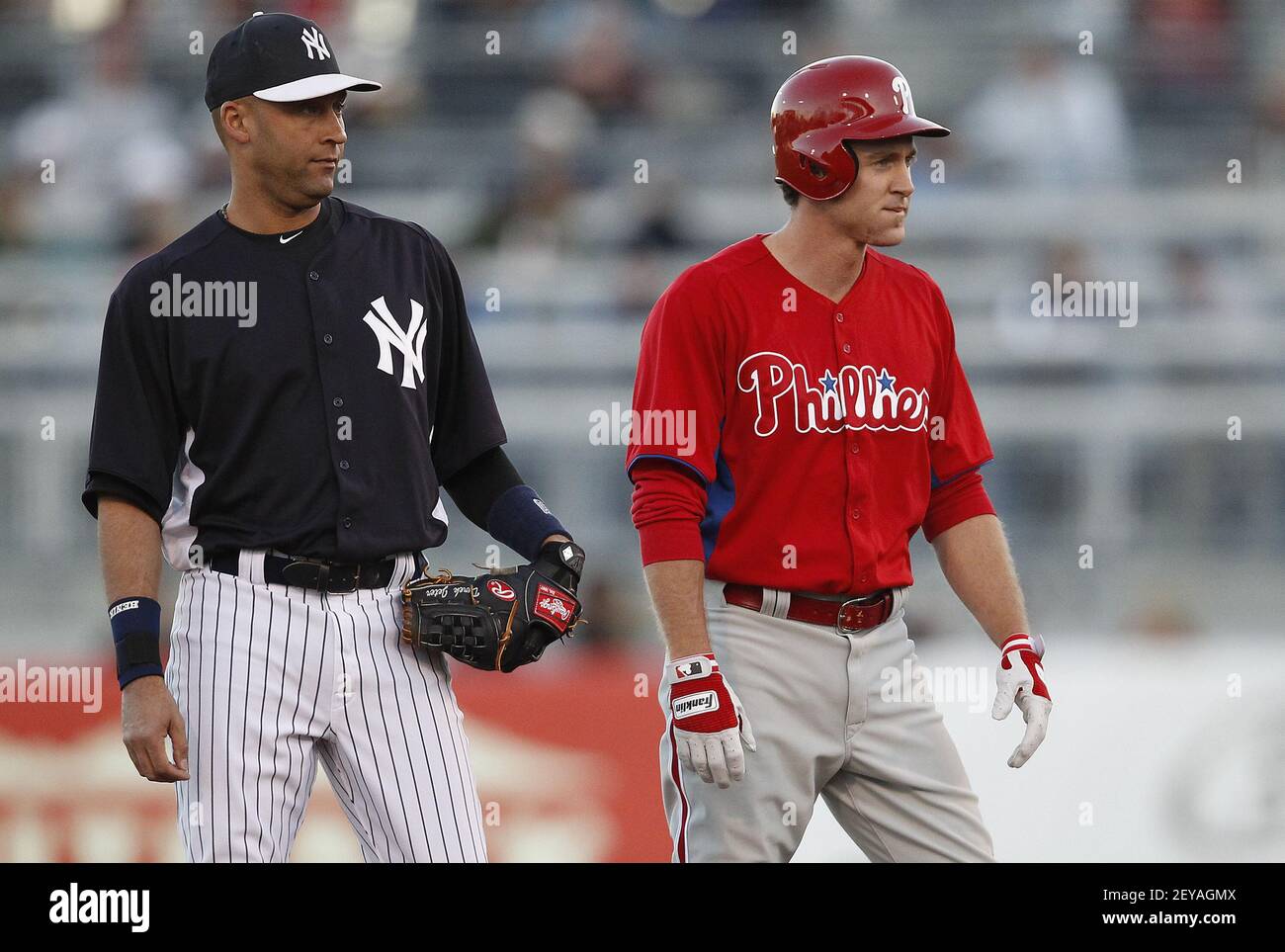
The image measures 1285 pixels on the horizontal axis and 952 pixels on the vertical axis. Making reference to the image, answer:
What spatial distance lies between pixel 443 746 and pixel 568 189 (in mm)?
5955

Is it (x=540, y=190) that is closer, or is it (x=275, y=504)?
(x=275, y=504)

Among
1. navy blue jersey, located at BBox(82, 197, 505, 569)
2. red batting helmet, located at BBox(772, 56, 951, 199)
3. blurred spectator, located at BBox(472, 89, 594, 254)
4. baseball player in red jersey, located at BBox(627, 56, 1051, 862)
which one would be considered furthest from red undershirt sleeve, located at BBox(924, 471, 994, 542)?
blurred spectator, located at BBox(472, 89, 594, 254)

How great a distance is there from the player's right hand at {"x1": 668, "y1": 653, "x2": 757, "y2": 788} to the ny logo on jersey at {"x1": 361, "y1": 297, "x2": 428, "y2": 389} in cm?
80

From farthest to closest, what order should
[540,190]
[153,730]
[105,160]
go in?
[105,160], [540,190], [153,730]

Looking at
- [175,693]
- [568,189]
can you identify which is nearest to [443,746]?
[175,693]

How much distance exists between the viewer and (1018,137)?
9.80 m

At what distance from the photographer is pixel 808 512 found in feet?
12.8

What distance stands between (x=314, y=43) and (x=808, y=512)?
137 centimetres

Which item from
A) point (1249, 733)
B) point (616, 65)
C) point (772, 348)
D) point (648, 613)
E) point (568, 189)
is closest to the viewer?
point (772, 348)

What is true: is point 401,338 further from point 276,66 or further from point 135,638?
point 135,638

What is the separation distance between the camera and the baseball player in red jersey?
385cm

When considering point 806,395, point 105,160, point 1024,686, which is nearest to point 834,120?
point 806,395

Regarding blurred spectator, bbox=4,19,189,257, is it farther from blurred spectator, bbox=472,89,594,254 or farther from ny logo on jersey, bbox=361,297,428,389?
ny logo on jersey, bbox=361,297,428,389
